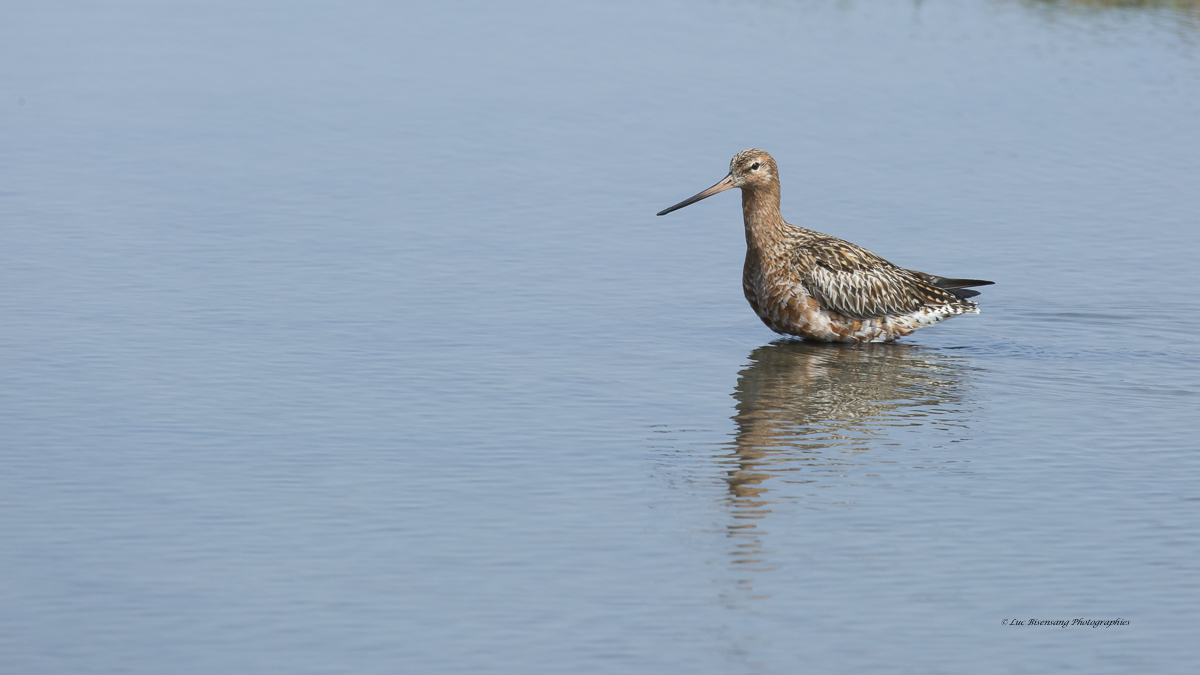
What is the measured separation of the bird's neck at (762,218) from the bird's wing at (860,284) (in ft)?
0.83

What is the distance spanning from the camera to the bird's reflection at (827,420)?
30.6 ft

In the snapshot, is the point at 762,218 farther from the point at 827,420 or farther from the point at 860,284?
the point at 827,420

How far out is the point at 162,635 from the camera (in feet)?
24.2

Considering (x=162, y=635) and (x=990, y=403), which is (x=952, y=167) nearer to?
(x=990, y=403)

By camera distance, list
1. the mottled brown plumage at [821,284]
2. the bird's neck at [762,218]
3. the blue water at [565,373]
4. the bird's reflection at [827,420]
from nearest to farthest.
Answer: the blue water at [565,373] → the bird's reflection at [827,420] → the mottled brown plumage at [821,284] → the bird's neck at [762,218]

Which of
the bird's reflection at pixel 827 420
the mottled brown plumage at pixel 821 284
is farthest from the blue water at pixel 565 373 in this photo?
the mottled brown plumage at pixel 821 284

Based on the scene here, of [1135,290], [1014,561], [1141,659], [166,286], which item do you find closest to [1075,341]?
[1135,290]

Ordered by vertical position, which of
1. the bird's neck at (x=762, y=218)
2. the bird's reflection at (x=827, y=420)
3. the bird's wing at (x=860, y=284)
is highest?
the bird's neck at (x=762, y=218)

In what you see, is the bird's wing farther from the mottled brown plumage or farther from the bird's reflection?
the bird's reflection

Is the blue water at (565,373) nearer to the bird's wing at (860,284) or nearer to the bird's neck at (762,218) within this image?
the bird's wing at (860,284)

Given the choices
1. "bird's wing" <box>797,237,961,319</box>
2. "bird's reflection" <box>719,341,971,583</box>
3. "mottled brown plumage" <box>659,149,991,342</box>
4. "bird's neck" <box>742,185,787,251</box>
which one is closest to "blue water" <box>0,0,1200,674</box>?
"bird's reflection" <box>719,341,971,583</box>

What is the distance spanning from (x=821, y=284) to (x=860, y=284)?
33 centimetres

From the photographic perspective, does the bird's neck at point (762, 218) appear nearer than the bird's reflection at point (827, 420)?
No

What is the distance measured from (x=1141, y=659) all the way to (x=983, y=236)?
836 cm
